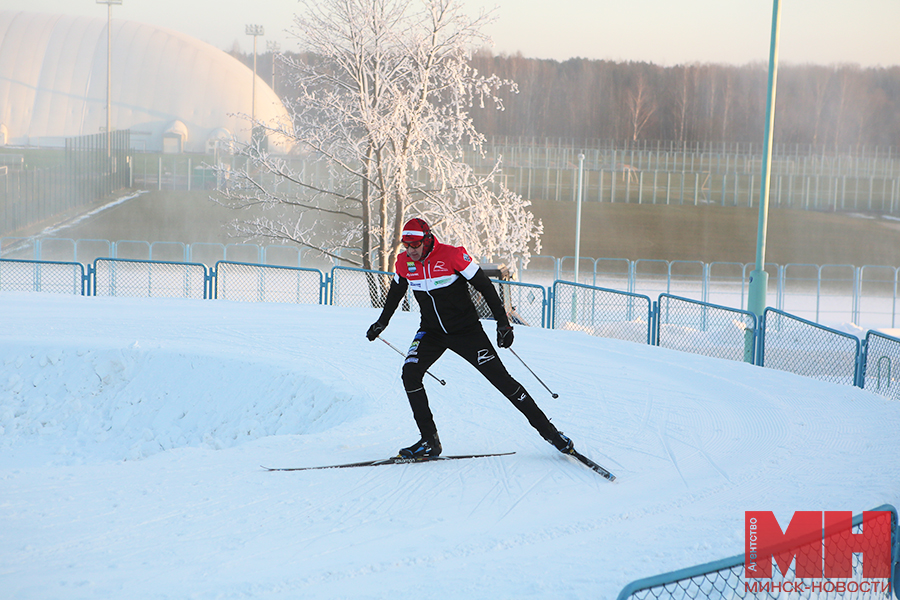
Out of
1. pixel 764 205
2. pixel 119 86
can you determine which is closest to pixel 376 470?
pixel 764 205

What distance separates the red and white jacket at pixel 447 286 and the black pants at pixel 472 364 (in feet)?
0.25

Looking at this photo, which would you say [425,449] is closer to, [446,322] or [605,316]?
[446,322]

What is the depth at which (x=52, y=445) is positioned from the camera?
766 cm

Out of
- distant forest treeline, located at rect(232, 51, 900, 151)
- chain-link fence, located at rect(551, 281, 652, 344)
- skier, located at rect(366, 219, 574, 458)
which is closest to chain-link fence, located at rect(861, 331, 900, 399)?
skier, located at rect(366, 219, 574, 458)

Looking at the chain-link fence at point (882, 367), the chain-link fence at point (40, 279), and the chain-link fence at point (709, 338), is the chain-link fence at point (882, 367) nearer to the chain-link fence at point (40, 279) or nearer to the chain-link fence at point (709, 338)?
the chain-link fence at point (709, 338)

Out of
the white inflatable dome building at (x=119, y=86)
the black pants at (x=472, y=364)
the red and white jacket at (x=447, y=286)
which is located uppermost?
the white inflatable dome building at (x=119, y=86)

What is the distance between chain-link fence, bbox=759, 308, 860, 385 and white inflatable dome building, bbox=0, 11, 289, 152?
116 ft

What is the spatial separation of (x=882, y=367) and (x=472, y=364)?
6030 millimetres

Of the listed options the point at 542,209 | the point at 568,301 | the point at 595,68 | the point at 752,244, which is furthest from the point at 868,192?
the point at 568,301

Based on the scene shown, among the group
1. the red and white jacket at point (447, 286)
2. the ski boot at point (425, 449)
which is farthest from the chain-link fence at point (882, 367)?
the ski boot at point (425, 449)

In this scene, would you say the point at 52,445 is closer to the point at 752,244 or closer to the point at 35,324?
the point at 35,324

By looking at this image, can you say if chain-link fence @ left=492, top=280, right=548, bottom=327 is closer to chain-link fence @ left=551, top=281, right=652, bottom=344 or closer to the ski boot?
chain-link fence @ left=551, top=281, right=652, bottom=344

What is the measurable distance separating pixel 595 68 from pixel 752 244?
26204 mm

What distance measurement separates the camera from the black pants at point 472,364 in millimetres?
4844
